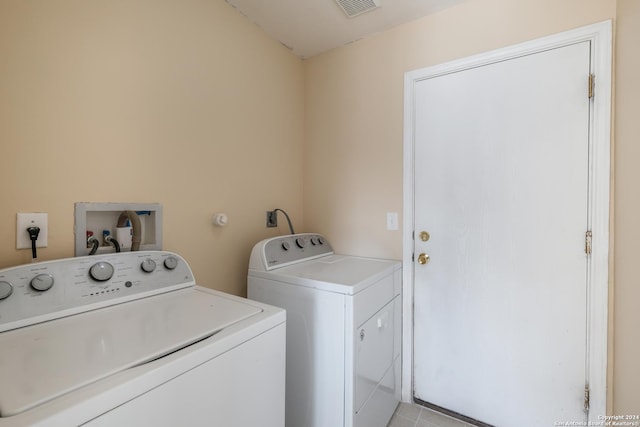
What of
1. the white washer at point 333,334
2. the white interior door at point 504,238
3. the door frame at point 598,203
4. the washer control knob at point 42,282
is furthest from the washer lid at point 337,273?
the door frame at point 598,203

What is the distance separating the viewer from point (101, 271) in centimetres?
98

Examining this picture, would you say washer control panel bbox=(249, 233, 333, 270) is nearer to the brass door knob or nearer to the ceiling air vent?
the brass door knob

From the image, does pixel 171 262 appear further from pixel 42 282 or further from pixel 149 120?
pixel 149 120

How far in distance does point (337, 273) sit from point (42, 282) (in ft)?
3.73

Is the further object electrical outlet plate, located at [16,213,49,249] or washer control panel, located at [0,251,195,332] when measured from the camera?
electrical outlet plate, located at [16,213,49,249]

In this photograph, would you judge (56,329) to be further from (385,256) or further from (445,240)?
(445,240)

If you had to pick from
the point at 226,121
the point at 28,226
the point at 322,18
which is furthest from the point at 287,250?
the point at 322,18

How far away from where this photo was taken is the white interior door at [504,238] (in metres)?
1.36

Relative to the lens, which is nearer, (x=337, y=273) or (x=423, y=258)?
(x=337, y=273)

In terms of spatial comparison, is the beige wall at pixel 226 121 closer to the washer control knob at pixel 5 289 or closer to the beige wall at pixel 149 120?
the beige wall at pixel 149 120

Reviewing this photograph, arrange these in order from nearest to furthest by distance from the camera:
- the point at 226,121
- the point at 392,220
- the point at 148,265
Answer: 1. the point at 148,265
2. the point at 226,121
3. the point at 392,220

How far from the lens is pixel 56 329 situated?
2.59 feet

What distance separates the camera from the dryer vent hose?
1193 mm

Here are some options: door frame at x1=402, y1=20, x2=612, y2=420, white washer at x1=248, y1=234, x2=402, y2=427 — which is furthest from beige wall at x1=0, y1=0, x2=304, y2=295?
door frame at x1=402, y1=20, x2=612, y2=420
